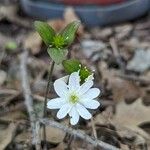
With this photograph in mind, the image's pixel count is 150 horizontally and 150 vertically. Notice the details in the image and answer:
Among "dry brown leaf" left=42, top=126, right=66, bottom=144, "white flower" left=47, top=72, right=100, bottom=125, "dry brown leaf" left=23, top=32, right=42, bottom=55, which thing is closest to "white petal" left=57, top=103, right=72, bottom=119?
"white flower" left=47, top=72, right=100, bottom=125

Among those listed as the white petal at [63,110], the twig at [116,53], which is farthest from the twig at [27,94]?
the twig at [116,53]

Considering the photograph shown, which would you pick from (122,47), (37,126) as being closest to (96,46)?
(122,47)

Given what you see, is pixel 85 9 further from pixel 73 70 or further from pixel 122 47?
pixel 73 70

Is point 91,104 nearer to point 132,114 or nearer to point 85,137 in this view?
point 85,137

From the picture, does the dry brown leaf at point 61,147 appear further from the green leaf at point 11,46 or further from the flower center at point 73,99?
the green leaf at point 11,46

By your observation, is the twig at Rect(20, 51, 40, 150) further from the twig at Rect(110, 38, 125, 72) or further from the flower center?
the twig at Rect(110, 38, 125, 72)
